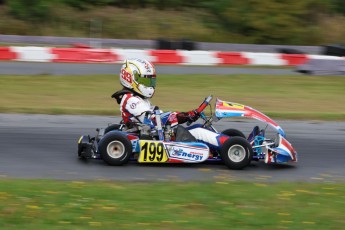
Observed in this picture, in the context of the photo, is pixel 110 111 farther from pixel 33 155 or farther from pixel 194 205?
pixel 194 205

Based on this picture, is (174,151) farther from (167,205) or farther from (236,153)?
(167,205)

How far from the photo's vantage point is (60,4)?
1179 inches

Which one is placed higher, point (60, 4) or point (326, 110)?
point (60, 4)

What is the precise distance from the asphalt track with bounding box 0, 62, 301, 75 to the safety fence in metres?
0.15

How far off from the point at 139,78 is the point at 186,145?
98 cm

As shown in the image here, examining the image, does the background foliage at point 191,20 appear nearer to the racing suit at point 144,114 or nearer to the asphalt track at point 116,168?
the asphalt track at point 116,168

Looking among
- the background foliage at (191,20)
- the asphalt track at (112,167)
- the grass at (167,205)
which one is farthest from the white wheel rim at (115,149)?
the background foliage at (191,20)

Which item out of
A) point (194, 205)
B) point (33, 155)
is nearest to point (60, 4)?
point (33, 155)

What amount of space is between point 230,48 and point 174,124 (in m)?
16.8

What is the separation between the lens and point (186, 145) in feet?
26.0

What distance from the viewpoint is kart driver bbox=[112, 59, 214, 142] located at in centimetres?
802

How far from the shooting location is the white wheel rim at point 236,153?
7891mm

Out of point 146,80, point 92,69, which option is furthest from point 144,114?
point 92,69

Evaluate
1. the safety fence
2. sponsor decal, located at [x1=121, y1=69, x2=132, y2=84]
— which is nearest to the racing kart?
sponsor decal, located at [x1=121, y1=69, x2=132, y2=84]
